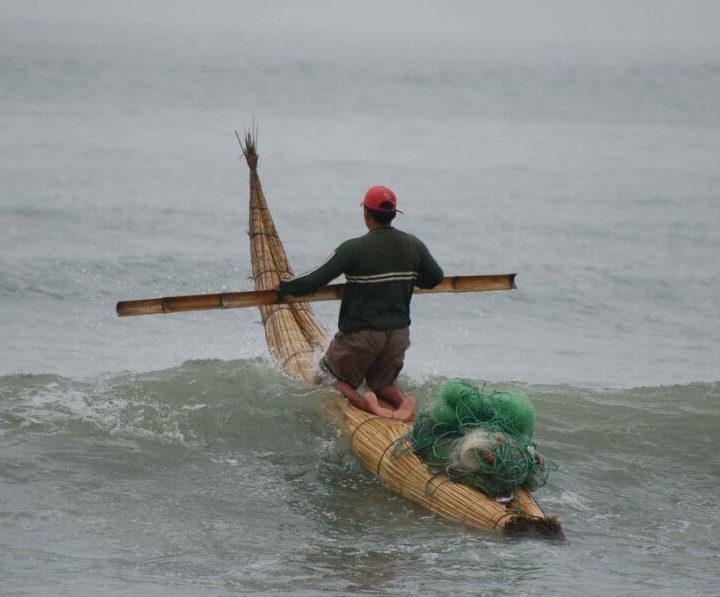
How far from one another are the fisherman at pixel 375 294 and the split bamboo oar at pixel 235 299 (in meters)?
0.13

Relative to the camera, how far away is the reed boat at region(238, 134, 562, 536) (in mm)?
6727

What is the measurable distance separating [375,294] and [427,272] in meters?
0.38

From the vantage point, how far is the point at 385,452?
24.8 ft

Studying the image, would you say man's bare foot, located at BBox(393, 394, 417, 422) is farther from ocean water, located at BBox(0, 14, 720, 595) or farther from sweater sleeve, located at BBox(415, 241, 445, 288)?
sweater sleeve, located at BBox(415, 241, 445, 288)

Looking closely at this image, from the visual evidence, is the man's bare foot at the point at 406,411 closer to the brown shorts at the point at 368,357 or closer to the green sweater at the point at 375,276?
the brown shorts at the point at 368,357

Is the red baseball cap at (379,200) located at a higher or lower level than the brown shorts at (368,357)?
higher

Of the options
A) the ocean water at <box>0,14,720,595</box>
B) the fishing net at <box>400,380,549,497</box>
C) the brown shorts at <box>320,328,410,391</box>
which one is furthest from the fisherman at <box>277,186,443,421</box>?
the fishing net at <box>400,380,549,497</box>

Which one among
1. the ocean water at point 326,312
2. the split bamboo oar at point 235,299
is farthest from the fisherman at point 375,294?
the ocean water at point 326,312

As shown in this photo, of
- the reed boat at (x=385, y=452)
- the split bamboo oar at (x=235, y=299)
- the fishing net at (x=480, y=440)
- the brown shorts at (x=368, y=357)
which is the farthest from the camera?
the brown shorts at (x=368, y=357)

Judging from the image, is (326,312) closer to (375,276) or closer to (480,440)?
(375,276)

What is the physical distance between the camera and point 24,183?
19.3 m

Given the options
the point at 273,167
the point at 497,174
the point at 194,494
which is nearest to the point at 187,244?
the point at 273,167

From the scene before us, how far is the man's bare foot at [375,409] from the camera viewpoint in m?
7.93

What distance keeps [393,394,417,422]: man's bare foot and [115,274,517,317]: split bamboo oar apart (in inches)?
28.0
